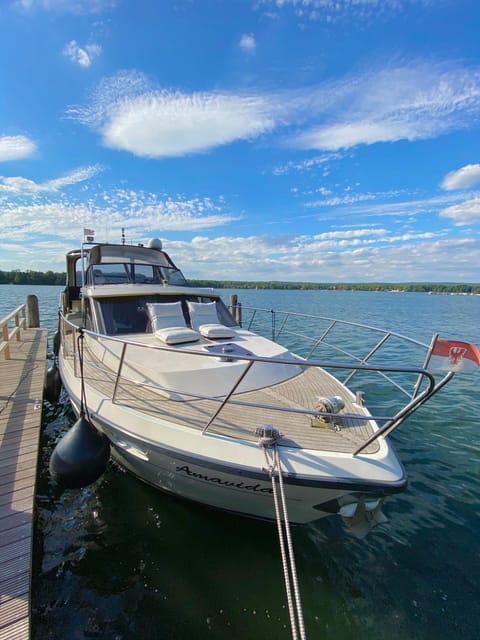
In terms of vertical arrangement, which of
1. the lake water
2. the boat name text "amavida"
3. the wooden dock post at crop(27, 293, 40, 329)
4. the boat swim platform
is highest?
the wooden dock post at crop(27, 293, 40, 329)

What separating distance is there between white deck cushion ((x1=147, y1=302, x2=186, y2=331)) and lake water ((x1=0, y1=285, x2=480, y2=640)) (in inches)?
97.8

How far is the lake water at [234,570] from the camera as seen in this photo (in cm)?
277

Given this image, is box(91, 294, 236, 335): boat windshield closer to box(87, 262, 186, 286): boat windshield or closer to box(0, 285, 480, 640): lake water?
box(87, 262, 186, 286): boat windshield

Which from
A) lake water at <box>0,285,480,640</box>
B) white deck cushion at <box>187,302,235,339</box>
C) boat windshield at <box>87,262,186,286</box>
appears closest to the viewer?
lake water at <box>0,285,480,640</box>

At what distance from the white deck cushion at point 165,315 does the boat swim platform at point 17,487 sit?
2440mm

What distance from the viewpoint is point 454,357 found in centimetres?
233

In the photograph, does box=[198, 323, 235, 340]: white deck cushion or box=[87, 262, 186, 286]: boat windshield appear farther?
box=[87, 262, 186, 286]: boat windshield

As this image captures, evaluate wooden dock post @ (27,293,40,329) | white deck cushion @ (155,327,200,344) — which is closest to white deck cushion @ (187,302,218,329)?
white deck cushion @ (155,327,200,344)

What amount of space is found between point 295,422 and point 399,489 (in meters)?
1.18

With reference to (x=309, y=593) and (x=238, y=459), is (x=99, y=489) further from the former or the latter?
(x=309, y=593)

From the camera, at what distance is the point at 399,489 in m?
2.75

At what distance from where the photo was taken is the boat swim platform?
8.01 feet

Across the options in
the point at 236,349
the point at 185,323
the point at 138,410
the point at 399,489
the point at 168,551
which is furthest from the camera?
the point at 185,323

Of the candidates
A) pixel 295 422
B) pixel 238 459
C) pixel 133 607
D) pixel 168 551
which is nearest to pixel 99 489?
pixel 168 551
